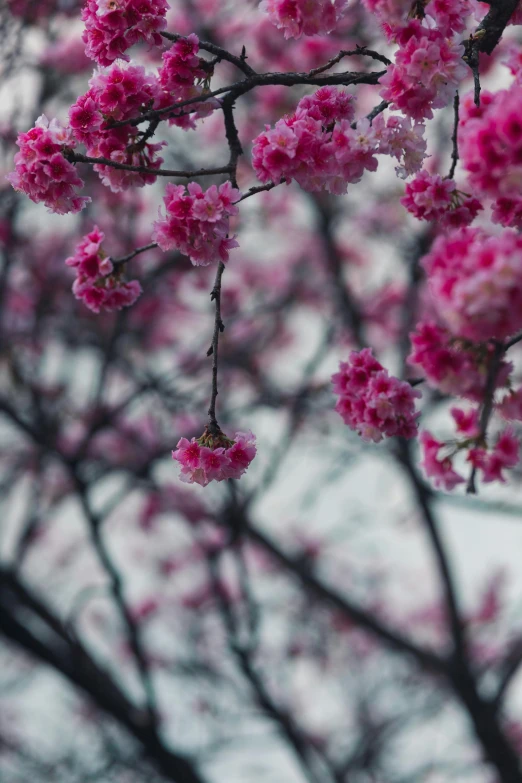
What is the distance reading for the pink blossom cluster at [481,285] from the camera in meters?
1.58

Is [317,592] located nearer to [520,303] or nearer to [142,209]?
[142,209]

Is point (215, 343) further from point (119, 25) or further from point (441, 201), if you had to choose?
point (119, 25)

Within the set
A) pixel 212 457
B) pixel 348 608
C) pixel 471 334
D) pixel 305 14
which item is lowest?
pixel 471 334

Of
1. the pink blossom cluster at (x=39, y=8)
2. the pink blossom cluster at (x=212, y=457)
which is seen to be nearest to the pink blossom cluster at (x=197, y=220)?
the pink blossom cluster at (x=212, y=457)

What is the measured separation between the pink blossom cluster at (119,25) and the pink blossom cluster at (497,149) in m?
1.19

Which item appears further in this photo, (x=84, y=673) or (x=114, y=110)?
(x=84, y=673)

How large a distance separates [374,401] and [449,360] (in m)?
0.41

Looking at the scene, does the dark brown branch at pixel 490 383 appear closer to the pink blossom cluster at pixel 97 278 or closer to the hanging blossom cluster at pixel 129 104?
the hanging blossom cluster at pixel 129 104

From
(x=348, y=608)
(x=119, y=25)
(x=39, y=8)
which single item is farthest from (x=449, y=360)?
(x=348, y=608)

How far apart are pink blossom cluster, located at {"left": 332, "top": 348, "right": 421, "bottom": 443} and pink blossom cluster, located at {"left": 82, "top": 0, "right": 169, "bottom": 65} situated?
1267 millimetres

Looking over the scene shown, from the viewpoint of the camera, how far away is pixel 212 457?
2.33 metres

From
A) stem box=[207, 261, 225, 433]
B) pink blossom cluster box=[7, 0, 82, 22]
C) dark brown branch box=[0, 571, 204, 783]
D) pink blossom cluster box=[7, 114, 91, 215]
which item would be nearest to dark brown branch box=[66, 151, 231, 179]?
pink blossom cluster box=[7, 114, 91, 215]

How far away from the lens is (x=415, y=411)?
251cm

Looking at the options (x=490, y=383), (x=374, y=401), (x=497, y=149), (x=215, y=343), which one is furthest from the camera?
(x=374, y=401)
